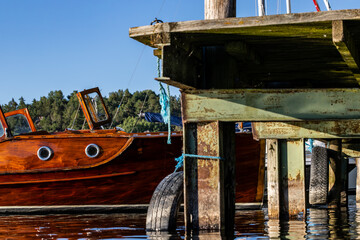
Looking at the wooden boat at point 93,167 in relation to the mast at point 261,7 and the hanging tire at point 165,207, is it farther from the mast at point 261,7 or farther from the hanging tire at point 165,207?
the mast at point 261,7

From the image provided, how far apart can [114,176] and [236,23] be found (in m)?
9.36

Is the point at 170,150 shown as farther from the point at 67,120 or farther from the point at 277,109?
the point at 67,120

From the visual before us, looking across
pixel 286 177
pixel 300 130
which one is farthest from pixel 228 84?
pixel 286 177

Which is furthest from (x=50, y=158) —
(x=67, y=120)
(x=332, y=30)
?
(x=67, y=120)

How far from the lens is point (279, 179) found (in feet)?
29.4

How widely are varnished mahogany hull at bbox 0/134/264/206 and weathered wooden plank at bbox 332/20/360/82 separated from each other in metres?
8.32

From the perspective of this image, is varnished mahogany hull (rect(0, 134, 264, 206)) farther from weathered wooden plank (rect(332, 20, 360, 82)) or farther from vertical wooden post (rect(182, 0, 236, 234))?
weathered wooden plank (rect(332, 20, 360, 82))

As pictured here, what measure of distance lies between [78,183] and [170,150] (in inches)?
90.9

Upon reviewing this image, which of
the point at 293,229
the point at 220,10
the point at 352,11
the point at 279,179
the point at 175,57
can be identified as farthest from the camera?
the point at 279,179

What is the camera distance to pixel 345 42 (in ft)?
18.4

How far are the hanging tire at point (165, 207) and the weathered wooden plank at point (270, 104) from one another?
5.68 ft

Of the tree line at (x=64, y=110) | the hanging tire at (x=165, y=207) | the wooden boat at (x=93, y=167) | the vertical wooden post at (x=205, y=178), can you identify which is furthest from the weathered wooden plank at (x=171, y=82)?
the tree line at (x=64, y=110)

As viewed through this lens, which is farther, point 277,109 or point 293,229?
point 293,229

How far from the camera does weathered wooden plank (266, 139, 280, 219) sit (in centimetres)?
894
